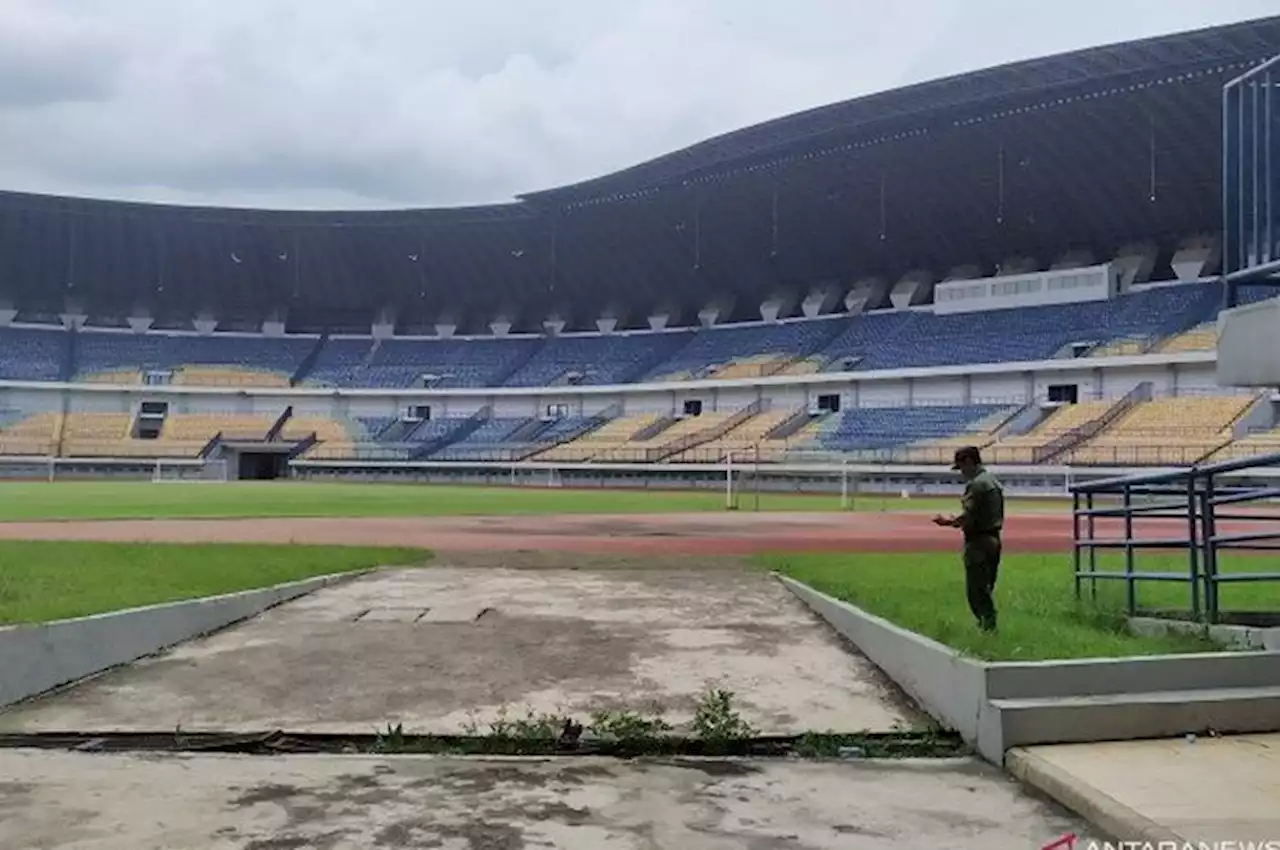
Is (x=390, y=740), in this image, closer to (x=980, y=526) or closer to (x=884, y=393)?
(x=980, y=526)

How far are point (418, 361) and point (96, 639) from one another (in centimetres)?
8095

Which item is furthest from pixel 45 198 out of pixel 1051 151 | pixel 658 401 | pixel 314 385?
pixel 1051 151

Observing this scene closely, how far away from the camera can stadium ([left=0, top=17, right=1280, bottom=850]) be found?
6480 millimetres

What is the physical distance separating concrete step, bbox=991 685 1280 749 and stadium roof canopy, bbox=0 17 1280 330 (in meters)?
44.6

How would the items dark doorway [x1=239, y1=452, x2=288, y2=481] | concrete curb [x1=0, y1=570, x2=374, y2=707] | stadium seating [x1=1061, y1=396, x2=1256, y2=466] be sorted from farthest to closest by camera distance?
dark doorway [x1=239, y1=452, x2=288, y2=481] → stadium seating [x1=1061, y1=396, x2=1256, y2=466] → concrete curb [x1=0, y1=570, x2=374, y2=707]

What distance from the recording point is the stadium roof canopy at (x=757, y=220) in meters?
52.7

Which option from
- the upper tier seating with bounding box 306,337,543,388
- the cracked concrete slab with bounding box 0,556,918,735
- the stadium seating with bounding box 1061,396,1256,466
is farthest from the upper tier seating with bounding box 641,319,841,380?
the cracked concrete slab with bounding box 0,556,918,735

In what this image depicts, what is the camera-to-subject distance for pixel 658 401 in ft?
253

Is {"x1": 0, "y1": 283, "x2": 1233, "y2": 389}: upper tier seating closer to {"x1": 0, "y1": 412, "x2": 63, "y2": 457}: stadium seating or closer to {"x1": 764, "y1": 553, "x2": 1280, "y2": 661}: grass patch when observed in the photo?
{"x1": 0, "y1": 412, "x2": 63, "y2": 457}: stadium seating

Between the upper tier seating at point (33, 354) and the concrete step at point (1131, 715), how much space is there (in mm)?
86672

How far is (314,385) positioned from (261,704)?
266ft

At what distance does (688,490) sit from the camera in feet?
192

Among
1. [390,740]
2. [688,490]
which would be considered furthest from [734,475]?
[390,740]

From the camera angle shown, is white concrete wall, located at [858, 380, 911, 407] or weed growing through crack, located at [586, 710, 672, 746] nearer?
weed growing through crack, located at [586, 710, 672, 746]
